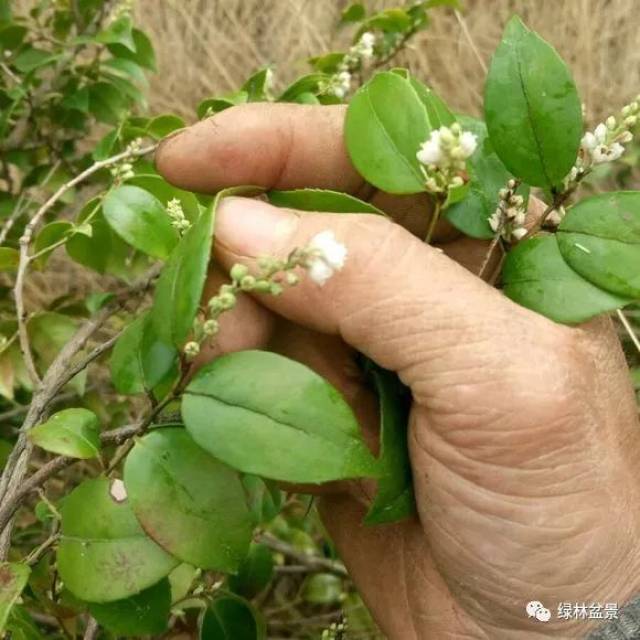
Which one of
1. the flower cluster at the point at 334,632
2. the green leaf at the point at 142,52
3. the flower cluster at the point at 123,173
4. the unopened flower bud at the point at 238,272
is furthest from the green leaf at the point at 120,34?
the flower cluster at the point at 334,632

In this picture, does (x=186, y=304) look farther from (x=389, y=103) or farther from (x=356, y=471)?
(x=389, y=103)

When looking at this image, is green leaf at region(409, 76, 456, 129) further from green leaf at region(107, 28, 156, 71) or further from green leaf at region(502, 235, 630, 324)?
green leaf at region(107, 28, 156, 71)

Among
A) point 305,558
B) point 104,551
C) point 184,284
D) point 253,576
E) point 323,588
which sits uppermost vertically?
point 184,284

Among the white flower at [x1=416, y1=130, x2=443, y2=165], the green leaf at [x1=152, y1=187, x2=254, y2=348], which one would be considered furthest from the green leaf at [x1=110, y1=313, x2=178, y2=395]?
the white flower at [x1=416, y1=130, x2=443, y2=165]

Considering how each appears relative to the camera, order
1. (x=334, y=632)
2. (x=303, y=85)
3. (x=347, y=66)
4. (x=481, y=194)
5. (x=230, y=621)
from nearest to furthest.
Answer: (x=481, y=194), (x=230, y=621), (x=334, y=632), (x=303, y=85), (x=347, y=66)

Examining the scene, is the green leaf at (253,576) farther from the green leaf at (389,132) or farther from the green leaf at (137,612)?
the green leaf at (389,132)

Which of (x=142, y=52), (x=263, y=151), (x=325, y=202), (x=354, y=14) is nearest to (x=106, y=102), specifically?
(x=142, y=52)

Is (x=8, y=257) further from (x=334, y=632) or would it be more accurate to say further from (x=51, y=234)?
(x=334, y=632)
